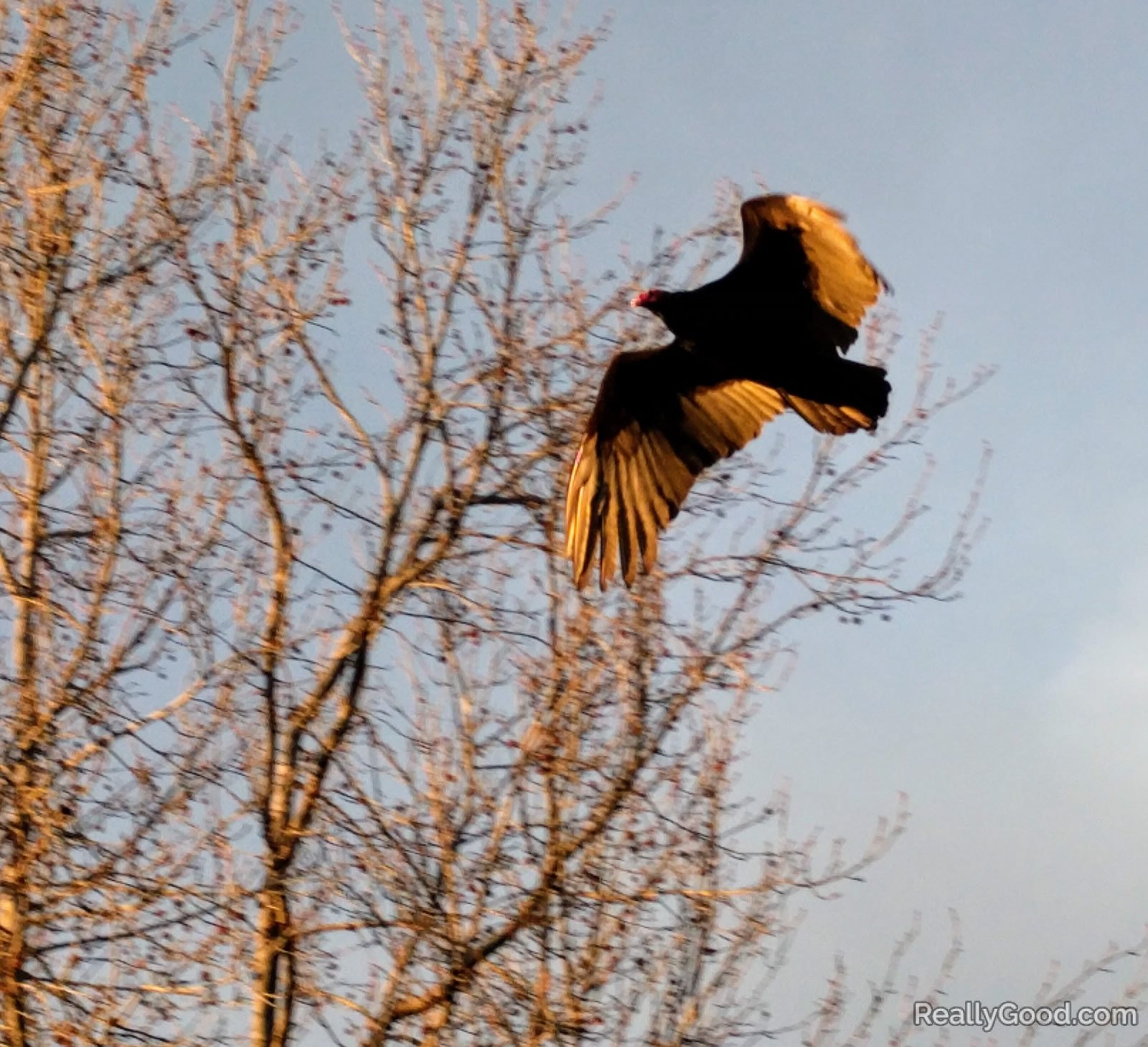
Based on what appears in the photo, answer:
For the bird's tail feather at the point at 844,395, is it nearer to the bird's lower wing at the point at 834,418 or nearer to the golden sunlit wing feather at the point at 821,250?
the bird's lower wing at the point at 834,418

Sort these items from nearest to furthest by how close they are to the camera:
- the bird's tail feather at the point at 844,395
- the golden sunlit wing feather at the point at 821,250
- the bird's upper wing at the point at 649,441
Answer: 1. the golden sunlit wing feather at the point at 821,250
2. the bird's tail feather at the point at 844,395
3. the bird's upper wing at the point at 649,441

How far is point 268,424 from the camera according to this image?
6340mm

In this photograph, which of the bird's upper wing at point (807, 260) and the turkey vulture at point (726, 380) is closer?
the bird's upper wing at point (807, 260)

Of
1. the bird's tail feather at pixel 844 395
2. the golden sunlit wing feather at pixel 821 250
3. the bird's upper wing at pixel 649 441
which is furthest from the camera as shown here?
the bird's upper wing at pixel 649 441

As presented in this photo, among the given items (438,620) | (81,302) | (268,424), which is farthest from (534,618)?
(81,302)

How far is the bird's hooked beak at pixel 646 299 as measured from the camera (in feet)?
20.9

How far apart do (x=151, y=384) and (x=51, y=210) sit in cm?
76

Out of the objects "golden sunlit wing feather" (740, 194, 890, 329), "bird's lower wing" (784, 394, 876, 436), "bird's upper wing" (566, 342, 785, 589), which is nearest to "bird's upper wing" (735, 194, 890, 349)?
"golden sunlit wing feather" (740, 194, 890, 329)

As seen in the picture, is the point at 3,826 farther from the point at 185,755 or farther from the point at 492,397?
the point at 492,397

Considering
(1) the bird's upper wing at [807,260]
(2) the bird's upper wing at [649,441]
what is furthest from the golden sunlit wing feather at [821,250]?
(2) the bird's upper wing at [649,441]

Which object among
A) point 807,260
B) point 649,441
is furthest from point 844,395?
point 649,441

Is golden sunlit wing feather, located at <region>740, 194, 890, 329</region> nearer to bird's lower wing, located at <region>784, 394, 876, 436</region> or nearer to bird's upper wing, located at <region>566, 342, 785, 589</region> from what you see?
bird's lower wing, located at <region>784, 394, 876, 436</region>

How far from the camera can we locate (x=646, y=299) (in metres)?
6.38

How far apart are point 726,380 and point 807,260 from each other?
83cm
